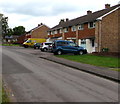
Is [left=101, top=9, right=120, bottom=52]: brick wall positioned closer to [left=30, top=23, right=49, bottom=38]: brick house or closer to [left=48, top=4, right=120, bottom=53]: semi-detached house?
[left=48, top=4, right=120, bottom=53]: semi-detached house

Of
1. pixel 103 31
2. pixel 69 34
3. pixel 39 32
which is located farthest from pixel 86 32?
pixel 39 32

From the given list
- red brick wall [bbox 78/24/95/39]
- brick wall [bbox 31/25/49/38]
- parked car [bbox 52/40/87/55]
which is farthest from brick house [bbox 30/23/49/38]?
parked car [bbox 52/40/87/55]

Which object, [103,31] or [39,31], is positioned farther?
[39,31]

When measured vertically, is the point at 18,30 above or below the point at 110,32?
above

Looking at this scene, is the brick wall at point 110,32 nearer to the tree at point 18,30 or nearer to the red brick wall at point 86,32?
the red brick wall at point 86,32

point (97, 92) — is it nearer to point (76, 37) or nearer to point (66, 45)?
point (66, 45)

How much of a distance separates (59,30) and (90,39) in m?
16.2

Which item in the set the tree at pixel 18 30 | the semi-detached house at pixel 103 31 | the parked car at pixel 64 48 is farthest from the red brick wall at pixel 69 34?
the tree at pixel 18 30

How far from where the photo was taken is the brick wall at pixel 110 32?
31431mm

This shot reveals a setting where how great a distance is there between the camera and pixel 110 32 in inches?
1264

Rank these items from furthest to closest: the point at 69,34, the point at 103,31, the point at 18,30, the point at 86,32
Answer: the point at 18,30 → the point at 69,34 → the point at 86,32 → the point at 103,31

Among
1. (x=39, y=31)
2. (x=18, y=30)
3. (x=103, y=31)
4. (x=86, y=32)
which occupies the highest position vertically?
(x=18, y=30)

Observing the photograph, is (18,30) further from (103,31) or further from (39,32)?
(103,31)

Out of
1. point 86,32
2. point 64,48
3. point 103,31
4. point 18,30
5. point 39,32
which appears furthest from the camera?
point 18,30
